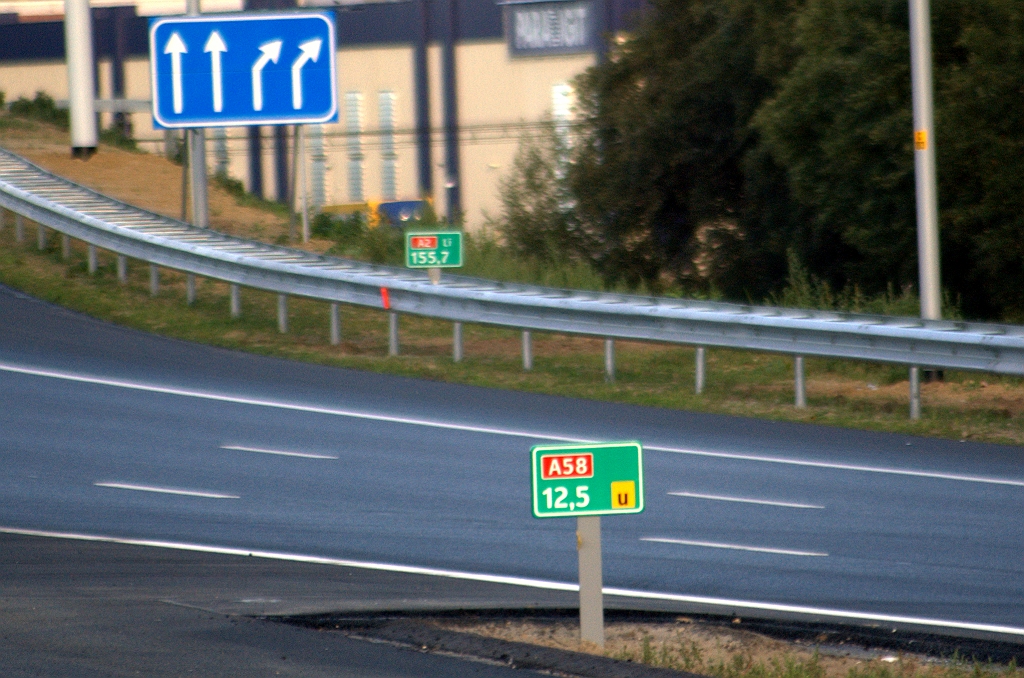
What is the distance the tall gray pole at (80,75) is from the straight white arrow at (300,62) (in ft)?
11.8

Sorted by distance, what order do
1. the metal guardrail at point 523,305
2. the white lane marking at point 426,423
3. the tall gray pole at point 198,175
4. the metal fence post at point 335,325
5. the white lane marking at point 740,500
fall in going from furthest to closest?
the tall gray pole at point 198,175 < the metal fence post at point 335,325 < the metal guardrail at point 523,305 < the white lane marking at point 426,423 < the white lane marking at point 740,500

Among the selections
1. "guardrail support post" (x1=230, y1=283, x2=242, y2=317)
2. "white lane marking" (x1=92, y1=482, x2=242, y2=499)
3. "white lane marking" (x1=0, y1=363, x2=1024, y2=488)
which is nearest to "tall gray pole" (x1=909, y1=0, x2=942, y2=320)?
"white lane marking" (x1=0, y1=363, x2=1024, y2=488)

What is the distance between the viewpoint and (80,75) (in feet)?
65.5

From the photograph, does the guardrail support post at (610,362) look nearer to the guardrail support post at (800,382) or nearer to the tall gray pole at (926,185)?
the guardrail support post at (800,382)

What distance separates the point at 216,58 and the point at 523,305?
304 inches

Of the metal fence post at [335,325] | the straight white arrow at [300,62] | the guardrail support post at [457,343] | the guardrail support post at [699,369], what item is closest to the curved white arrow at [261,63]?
the straight white arrow at [300,62]

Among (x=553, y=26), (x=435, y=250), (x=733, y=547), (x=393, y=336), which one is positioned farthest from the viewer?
(x=553, y=26)

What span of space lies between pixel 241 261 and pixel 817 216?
899 centimetres

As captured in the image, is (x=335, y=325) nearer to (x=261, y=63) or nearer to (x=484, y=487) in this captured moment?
(x=261, y=63)

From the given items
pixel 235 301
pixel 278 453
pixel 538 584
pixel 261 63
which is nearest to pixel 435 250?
pixel 235 301

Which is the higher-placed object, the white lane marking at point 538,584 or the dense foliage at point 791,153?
the dense foliage at point 791,153

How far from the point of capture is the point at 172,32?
23.2 metres

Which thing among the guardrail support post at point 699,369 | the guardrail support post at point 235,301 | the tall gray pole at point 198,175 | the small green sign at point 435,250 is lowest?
the guardrail support post at point 699,369

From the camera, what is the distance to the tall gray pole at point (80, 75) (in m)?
19.9
